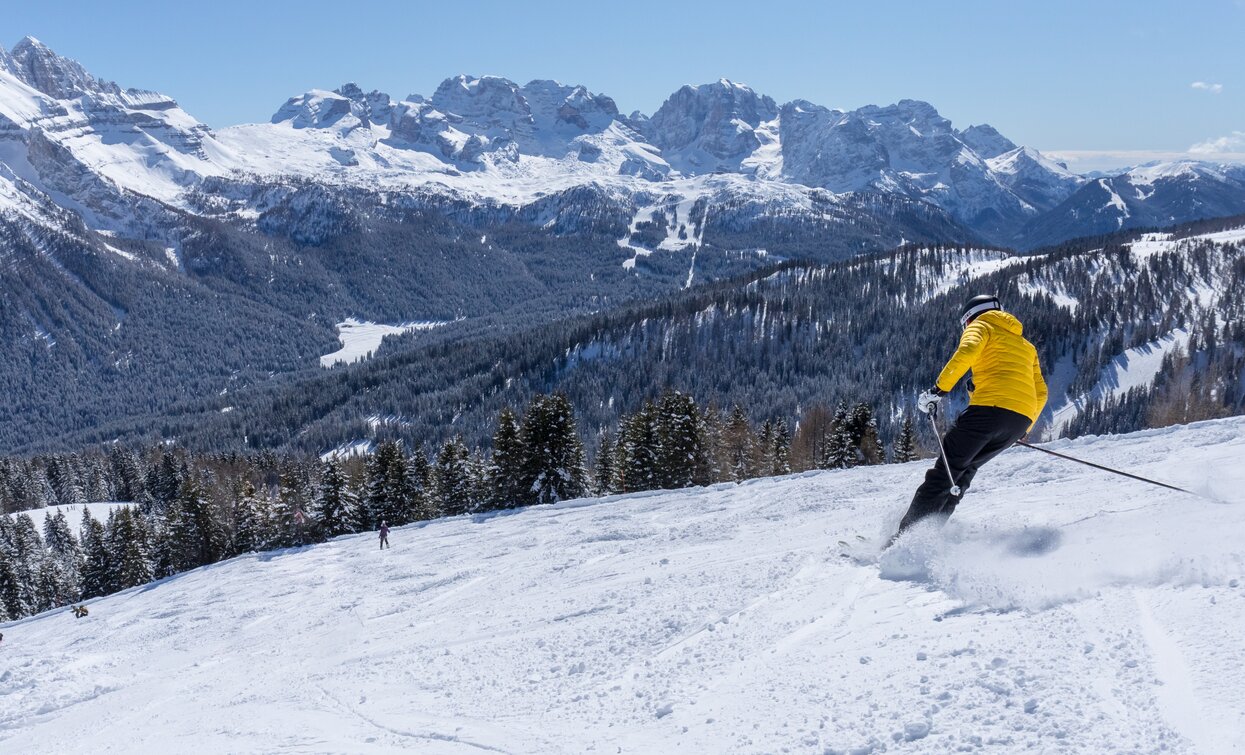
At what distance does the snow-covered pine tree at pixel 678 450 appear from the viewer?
40812mm

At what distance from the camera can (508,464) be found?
3988 centimetres

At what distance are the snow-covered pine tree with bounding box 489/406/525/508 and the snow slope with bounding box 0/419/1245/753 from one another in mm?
21470

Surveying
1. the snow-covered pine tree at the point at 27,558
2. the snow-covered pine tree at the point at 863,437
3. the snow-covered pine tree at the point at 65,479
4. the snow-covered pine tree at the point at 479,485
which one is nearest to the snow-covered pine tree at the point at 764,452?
the snow-covered pine tree at the point at 863,437

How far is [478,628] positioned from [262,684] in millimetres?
3532

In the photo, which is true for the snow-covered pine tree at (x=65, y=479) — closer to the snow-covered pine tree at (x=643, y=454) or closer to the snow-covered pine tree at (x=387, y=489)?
the snow-covered pine tree at (x=387, y=489)

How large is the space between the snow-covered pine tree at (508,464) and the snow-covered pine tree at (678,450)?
8.18 m

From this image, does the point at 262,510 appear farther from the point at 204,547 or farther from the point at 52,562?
the point at 52,562

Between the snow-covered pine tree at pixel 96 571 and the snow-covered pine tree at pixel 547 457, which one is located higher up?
the snow-covered pine tree at pixel 547 457

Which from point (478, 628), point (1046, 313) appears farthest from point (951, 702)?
point (1046, 313)

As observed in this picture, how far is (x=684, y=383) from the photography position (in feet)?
541

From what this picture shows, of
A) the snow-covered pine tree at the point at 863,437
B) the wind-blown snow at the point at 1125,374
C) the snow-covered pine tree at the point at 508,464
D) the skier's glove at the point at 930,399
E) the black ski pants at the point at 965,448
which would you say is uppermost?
the skier's glove at the point at 930,399

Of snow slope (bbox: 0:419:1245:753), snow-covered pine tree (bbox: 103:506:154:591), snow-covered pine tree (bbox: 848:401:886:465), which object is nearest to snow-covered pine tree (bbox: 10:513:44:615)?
snow-covered pine tree (bbox: 103:506:154:591)

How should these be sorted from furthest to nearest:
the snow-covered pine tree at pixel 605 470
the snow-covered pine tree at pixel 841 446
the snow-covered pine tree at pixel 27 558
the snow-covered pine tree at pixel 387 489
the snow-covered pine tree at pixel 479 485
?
the snow-covered pine tree at pixel 27 558, the snow-covered pine tree at pixel 605 470, the snow-covered pine tree at pixel 387 489, the snow-covered pine tree at pixel 841 446, the snow-covered pine tree at pixel 479 485

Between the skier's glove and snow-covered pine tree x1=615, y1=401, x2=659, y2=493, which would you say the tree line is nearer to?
snow-covered pine tree x1=615, y1=401, x2=659, y2=493
